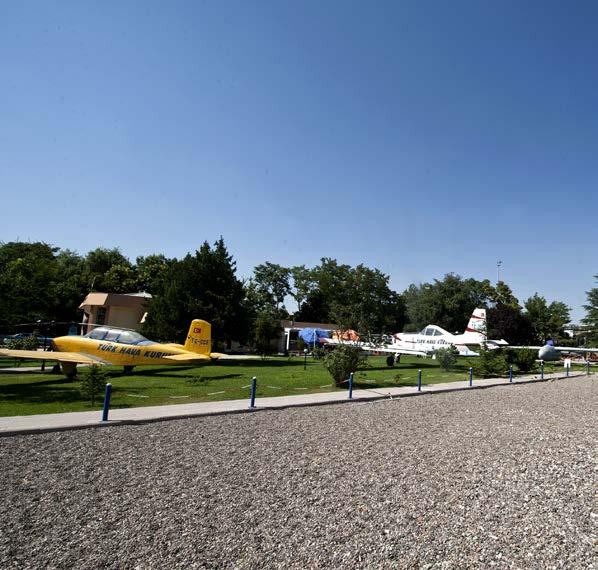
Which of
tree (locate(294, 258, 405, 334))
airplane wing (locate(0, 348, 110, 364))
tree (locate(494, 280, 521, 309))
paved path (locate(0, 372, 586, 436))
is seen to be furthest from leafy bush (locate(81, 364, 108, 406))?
tree (locate(494, 280, 521, 309))

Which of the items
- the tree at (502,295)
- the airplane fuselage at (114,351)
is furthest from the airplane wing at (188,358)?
the tree at (502,295)

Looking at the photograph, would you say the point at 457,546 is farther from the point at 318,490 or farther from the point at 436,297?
the point at 436,297

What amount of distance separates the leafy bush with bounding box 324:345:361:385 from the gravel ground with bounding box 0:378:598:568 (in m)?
7.42

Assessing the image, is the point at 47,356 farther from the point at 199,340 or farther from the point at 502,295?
the point at 502,295

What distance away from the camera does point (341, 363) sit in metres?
17.0

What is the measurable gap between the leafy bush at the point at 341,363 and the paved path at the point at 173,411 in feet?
4.10

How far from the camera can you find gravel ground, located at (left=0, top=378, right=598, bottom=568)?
154 inches

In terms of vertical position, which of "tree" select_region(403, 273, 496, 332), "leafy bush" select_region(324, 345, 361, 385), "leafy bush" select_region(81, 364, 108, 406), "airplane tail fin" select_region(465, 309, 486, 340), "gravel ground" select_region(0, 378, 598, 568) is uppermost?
"tree" select_region(403, 273, 496, 332)

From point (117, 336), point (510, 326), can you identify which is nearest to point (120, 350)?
point (117, 336)

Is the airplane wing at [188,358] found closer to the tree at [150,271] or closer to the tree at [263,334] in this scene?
the tree at [263,334]

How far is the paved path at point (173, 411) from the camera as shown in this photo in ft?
27.5

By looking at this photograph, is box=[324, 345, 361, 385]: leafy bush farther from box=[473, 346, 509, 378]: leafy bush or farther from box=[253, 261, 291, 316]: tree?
box=[253, 261, 291, 316]: tree

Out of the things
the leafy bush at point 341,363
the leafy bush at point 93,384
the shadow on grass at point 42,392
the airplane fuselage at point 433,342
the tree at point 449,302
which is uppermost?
the tree at point 449,302

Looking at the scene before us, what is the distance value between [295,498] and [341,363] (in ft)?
39.2
